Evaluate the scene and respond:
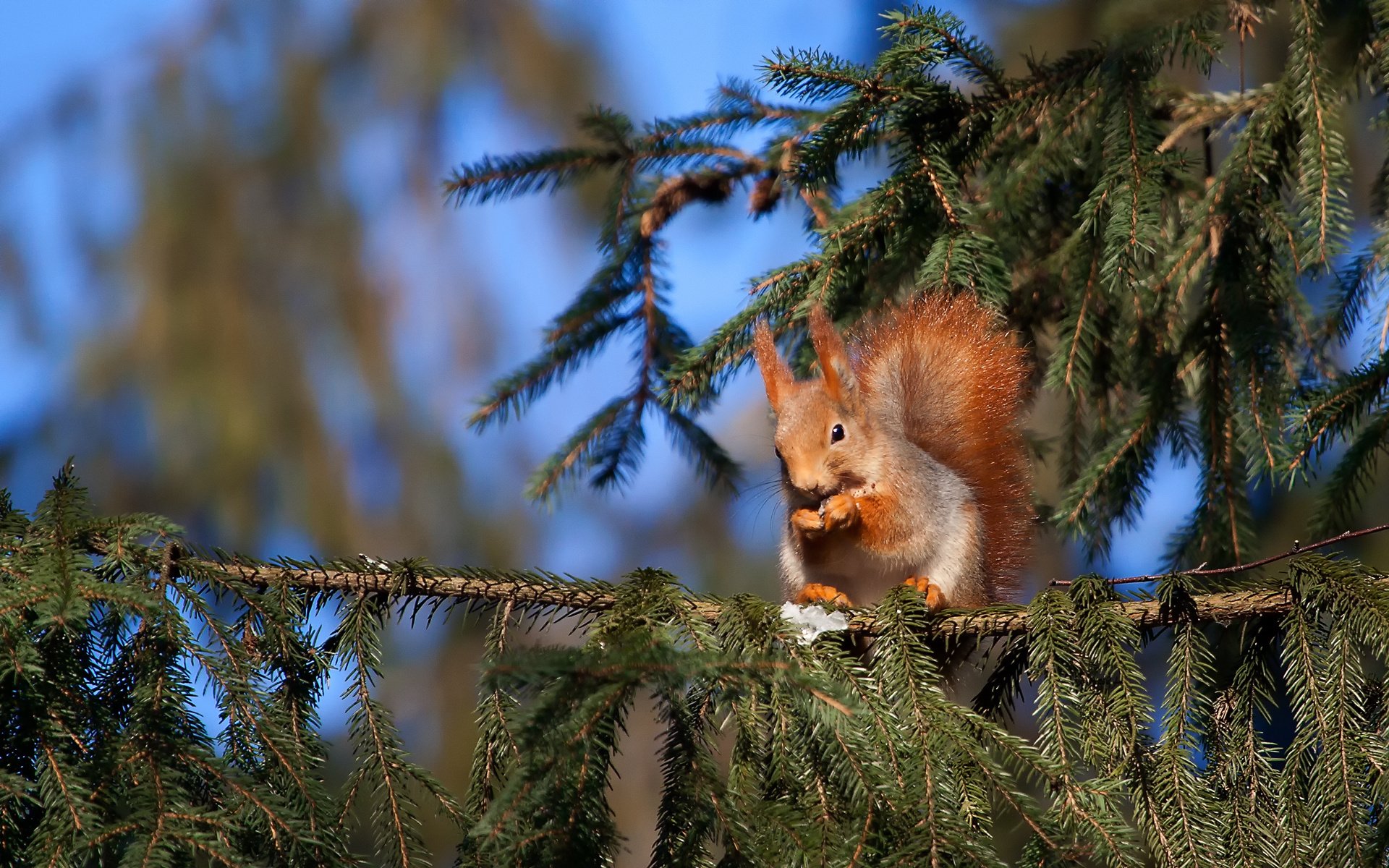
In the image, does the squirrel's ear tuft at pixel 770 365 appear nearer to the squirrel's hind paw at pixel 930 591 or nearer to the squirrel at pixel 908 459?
the squirrel at pixel 908 459

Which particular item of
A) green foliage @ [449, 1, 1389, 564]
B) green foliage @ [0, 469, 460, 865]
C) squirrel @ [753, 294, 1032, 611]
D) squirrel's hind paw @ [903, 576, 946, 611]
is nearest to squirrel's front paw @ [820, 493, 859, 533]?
squirrel @ [753, 294, 1032, 611]

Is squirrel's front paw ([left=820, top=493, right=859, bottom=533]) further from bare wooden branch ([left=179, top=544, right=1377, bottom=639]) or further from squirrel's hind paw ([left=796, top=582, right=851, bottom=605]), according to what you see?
bare wooden branch ([left=179, top=544, right=1377, bottom=639])

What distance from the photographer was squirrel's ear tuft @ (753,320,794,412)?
164 cm

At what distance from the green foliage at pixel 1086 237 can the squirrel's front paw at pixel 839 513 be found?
24 centimetres

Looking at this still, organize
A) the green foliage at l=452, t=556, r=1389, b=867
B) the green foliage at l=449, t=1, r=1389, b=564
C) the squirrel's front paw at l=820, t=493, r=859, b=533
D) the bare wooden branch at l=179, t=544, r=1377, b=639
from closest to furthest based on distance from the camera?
the green foliage at l=452, t=556, r=1389, b=867
the bare wooden branch at l=179, t=544, r=1377, b=639
the green foliage at l=449, t=1, r=1389, b=564
the squirrel's front paw at l=820, t=493, r=859, b=533

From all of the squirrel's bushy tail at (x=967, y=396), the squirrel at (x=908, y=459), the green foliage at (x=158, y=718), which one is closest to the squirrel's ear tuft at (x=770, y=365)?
the squirrel at (x=908, y=459)

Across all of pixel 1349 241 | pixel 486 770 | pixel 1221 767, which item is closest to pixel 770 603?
pixel 486 770

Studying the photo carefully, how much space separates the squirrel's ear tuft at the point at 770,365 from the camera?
64.6 inches

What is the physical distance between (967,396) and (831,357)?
0.24 meters

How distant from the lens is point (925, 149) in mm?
1541

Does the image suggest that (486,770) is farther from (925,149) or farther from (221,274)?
(221,274)

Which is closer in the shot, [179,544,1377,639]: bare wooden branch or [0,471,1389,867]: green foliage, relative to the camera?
[0,471,1389,867]: green foliage

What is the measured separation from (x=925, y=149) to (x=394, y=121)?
2843mm

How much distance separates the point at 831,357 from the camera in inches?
64.0
